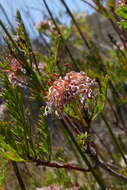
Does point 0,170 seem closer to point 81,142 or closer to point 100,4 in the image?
point 81,142

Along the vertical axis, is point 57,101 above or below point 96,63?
below

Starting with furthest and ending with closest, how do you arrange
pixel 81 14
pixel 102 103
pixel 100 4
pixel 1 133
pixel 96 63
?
pixel 81 14
pixel 96 63
pixel 100 4
pixel 102 103
pixel 1 133

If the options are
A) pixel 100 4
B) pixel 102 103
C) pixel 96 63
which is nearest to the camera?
pixel 102 103

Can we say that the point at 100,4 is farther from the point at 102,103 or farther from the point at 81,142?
the point at 81,142

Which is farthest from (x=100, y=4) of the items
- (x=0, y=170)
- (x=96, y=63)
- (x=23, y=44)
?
(x=0, y=170)

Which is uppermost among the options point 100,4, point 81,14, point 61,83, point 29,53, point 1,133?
point 81,14

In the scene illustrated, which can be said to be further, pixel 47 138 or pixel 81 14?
pixel 81 14
